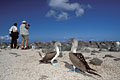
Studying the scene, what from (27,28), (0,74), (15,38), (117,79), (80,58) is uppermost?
(27,28)

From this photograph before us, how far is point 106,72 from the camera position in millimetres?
5562

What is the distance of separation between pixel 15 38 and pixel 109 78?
33.7 ft

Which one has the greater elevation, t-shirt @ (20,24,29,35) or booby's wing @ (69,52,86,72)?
t-shirt @ (20,24,29,35)

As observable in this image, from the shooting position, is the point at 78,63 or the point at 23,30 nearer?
the point at 78,63

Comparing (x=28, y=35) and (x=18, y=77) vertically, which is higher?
(x=28, y=35)

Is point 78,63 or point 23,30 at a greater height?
point 23,30

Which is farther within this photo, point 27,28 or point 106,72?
point 27,28

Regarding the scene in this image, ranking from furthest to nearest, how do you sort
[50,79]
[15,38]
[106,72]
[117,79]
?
[15,38] < [106,72] < [117,79] < [50,79]

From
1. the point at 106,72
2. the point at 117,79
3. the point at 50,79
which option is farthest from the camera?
the point at 106,72

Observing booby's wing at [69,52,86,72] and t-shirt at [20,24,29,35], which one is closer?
booby's wing at [69,52,86,72]

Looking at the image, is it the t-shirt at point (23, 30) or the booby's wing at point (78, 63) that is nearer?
the booby's wing at point (78, 63)

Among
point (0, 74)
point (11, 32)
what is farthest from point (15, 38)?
point (0, 74)

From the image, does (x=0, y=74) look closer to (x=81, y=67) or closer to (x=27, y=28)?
(x=81, y=67)

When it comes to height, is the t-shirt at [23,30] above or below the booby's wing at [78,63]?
above
